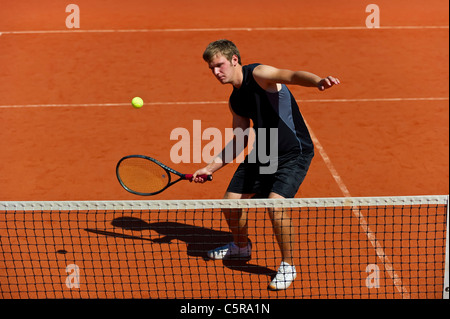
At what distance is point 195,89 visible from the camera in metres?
11.5

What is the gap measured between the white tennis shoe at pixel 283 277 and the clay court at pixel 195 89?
55cm

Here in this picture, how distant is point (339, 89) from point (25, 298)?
22.9 feet

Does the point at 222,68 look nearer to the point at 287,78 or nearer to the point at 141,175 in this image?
the point at 287,78

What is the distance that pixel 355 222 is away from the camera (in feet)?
23.8

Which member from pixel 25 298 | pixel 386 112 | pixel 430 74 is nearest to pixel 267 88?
pixel 25 298

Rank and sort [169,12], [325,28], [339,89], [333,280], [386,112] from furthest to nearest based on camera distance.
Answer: [169,12] → [325,28] → [339,89] → [386,112] → [333,280]

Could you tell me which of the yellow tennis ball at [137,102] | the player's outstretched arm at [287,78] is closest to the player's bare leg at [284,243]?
the player's outstretched arm at [287,78]

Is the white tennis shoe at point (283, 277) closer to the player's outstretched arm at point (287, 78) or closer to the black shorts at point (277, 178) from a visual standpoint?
the black shorts at point (277, 178)

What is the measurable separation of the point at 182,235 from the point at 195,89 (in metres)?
4.76

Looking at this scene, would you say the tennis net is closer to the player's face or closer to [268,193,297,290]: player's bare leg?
[268,193,297,290]: player's bare leg

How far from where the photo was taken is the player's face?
584 centimetres

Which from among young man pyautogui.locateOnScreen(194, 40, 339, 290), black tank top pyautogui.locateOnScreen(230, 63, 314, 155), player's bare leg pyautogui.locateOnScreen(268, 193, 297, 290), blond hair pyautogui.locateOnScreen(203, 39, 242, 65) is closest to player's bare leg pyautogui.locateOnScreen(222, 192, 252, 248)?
young man pyautogui.locateOnScreen(194, 40, 339, 290)

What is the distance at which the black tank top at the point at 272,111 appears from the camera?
604cm

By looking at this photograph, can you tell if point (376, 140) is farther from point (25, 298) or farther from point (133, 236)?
point (25, 298)
